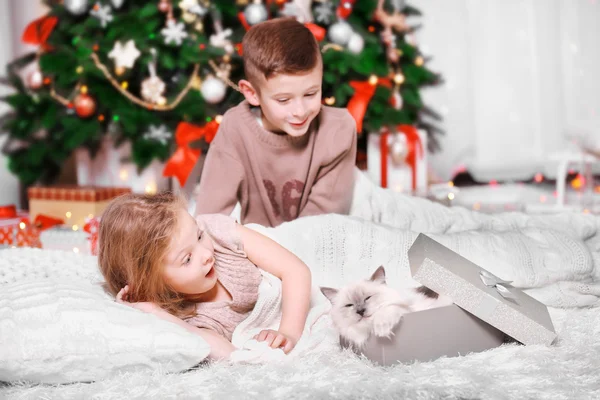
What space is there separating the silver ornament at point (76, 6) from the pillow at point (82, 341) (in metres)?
1.89

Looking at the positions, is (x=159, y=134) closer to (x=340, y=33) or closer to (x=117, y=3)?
(x=117, y=3)

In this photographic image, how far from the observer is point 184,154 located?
2646 mm

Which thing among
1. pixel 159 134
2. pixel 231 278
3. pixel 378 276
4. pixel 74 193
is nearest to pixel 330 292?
pixel 378 276

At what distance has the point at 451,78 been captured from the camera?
3307mm

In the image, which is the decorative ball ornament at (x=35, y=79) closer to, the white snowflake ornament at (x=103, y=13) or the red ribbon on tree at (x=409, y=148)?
the white snowflake ornament at (x=103, y=13)

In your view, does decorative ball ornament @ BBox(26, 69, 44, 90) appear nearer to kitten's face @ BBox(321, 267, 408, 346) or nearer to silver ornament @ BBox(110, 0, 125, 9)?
silver ornament @ BBox(110, 0, 125, 9)

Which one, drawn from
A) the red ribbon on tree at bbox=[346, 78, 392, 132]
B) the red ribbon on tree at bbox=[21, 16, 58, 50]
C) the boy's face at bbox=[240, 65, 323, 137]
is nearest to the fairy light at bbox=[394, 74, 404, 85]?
the red ribbon on tree at bbox=[346, 78, 392, 132]

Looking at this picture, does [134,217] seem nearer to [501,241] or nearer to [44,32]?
[501,241]

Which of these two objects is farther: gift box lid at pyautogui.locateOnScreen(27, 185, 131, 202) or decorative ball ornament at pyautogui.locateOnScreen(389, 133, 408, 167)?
decorative ball ornament at pyautogui.locateOnScreen(389, 133, 408, 167)

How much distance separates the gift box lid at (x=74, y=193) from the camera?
2689 mm

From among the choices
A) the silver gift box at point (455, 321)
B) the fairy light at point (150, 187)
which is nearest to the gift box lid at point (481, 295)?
the silver gift box at point (455, 321)

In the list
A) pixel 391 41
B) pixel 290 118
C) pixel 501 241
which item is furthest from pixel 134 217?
pixel 391 41

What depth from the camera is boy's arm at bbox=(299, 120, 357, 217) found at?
182cm

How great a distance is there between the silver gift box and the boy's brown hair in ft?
2.08
